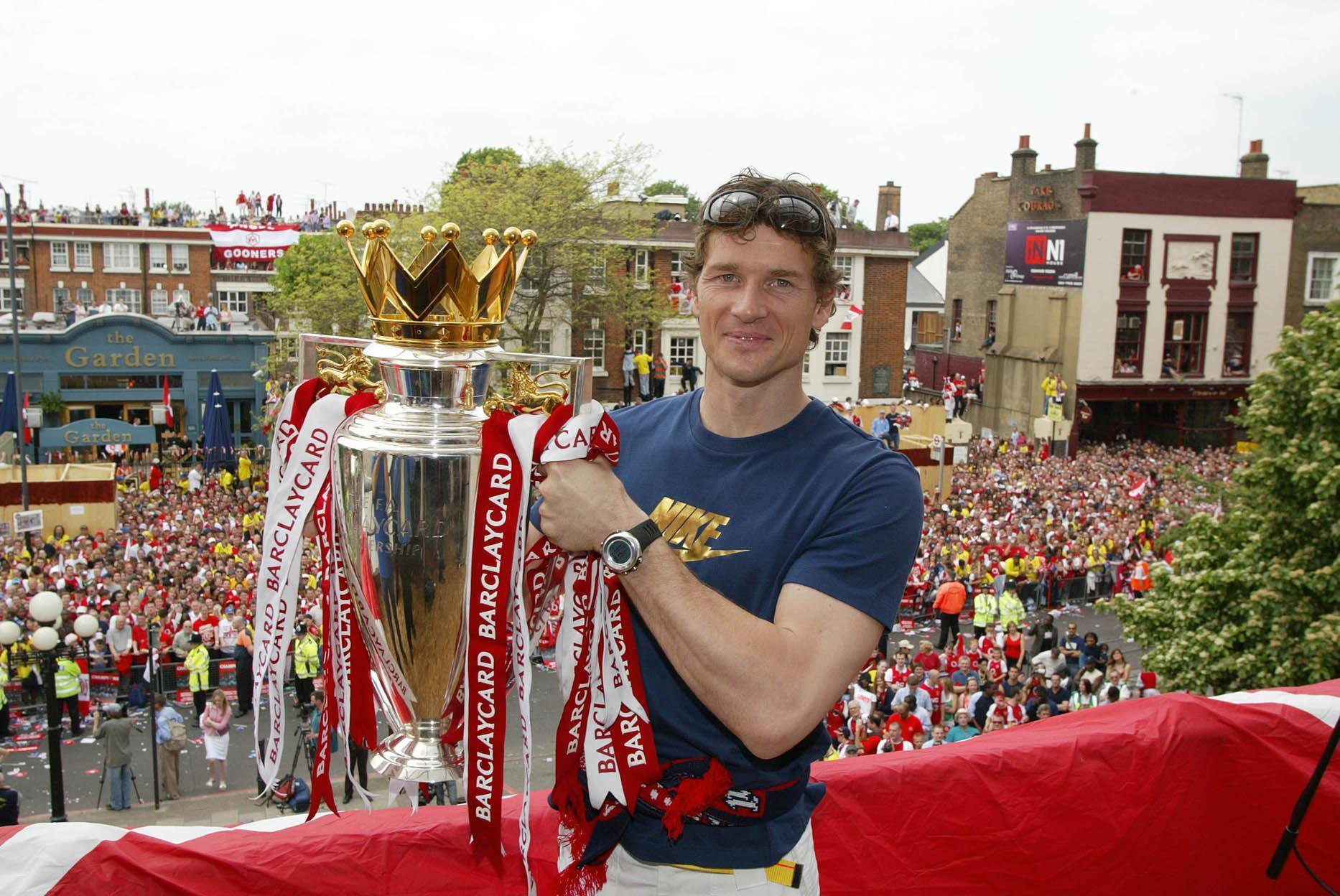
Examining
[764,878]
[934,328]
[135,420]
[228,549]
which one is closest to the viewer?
[764,878]

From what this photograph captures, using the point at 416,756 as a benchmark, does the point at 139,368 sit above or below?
below

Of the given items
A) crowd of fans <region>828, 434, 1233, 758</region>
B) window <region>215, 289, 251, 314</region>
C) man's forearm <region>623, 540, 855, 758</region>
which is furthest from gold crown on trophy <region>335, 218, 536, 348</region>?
window <region>215, 289, 251, 314</region>

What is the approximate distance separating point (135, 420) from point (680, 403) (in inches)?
1339

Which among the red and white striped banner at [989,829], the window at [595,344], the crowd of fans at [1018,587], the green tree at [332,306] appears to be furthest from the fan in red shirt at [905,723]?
the window at [595,344]

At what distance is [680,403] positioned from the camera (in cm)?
240

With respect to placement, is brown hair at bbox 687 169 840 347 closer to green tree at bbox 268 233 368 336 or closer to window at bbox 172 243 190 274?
green tree at bbox 268 233 368 336

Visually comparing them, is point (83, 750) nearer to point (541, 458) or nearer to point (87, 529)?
point (87, 529)

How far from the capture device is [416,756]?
2.18 meters

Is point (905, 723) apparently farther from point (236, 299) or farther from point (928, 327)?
point (928, 327)

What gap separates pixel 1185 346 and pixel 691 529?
3570 centimetres

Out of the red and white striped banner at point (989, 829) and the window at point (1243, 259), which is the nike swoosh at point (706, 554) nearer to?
the red and white striped banner at point (989, 829)

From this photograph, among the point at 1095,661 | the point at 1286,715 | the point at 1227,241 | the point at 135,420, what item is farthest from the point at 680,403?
the point at 1227,241

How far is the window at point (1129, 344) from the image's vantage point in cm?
3319

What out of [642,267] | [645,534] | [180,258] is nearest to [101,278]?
[180,258]
